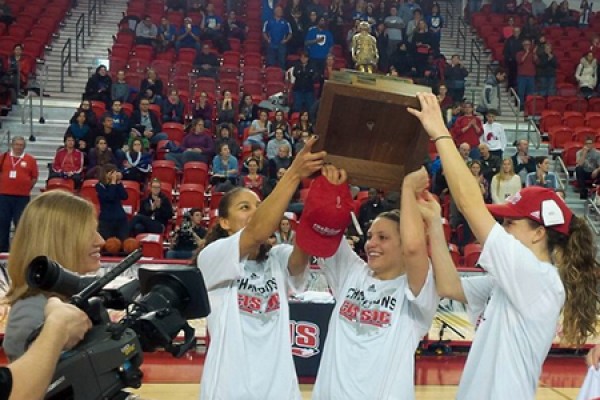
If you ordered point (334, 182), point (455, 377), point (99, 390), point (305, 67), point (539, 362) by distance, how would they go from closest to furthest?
1. point (99, 390)
2. point (539, 362)
3. point (334, 182)
4. point (455, 377)
5. point (305, 67)

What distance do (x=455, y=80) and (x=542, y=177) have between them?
→ 154 inches

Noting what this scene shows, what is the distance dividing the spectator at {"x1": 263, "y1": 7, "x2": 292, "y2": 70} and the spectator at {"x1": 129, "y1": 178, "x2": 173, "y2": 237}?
20.2ft

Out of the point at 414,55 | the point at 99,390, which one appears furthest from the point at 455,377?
the point at 414,55

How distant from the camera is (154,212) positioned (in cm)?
1105

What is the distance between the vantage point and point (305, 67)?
14.8 m

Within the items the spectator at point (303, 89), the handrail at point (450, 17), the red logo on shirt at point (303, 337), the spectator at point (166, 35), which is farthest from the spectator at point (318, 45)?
the red logo on shirt at point (303, 337)

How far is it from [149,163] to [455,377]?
20.4ft

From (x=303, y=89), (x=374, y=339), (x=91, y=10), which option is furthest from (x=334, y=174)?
(x=91, y=10)

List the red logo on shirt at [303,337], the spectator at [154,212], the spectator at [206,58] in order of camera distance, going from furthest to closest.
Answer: the spectator at [206,58], the spectator at [154,212], the red logo on shirt at [303,337]

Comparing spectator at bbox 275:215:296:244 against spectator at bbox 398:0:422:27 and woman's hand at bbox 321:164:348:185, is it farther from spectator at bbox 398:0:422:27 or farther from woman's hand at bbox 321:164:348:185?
spectator at bbox 398:0:422:27

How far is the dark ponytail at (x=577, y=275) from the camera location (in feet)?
10.5

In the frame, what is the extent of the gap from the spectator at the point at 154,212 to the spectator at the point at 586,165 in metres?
6.37

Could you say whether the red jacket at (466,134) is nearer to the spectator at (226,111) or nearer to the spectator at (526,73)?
the spectator at (526,73)

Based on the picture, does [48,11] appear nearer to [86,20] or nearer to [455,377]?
[86,20]
